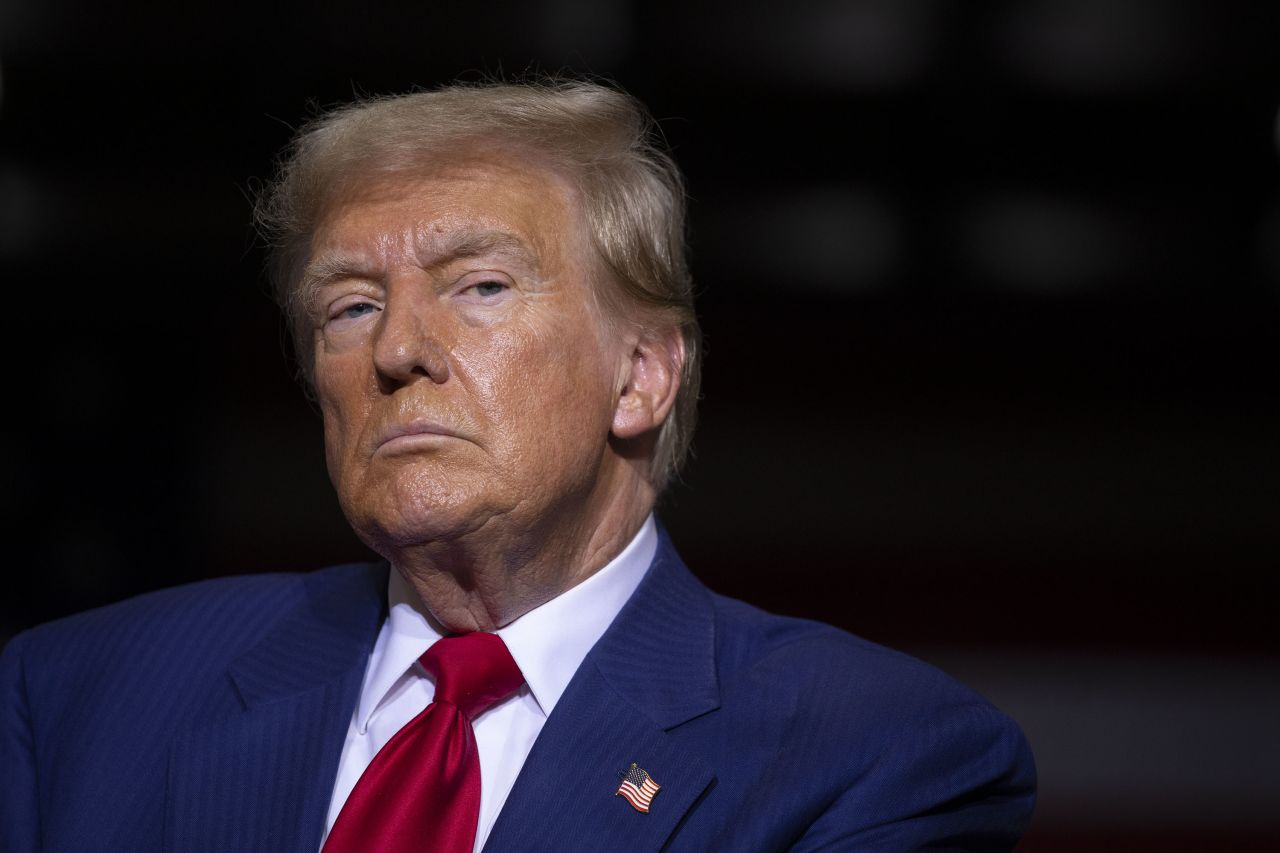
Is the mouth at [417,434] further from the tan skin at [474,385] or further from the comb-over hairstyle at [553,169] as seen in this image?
the comb-over hairstyle at [553,169]

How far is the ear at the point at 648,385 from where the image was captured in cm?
182

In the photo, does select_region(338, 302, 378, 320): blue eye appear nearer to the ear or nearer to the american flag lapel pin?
the ear

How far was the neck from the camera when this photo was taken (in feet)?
5.49

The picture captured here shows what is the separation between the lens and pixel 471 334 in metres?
1.67

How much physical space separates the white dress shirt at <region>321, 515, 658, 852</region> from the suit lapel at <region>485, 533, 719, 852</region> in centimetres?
3

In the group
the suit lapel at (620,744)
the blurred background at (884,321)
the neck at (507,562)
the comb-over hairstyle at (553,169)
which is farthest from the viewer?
the blurred background at (884,321)

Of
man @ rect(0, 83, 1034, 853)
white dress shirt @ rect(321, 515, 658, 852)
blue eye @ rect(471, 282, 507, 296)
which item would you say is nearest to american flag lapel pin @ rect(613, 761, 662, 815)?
man @ rect(0, 83, 1034, 853)

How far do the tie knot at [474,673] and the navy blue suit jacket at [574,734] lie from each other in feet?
0.29

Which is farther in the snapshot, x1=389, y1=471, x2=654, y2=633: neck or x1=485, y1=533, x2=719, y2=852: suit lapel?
x1=389, y1=471, x2=654, y2=633: neck

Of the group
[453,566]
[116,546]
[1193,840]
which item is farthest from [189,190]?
[1193,840]

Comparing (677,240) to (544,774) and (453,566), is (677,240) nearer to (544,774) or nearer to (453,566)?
(453,566)

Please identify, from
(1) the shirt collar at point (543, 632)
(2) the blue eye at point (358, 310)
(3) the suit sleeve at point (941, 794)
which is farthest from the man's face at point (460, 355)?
(3) the suit sleeve at point (941, 794)

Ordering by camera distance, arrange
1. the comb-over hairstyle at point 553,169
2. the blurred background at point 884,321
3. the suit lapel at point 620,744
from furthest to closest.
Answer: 1. the blurred background at point 884,321
2. the comb-over hairstyle at point 553,169
3. the suit lapel at point 620,744

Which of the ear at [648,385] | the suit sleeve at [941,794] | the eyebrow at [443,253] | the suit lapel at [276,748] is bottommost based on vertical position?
the suit lapel at [276,748]
